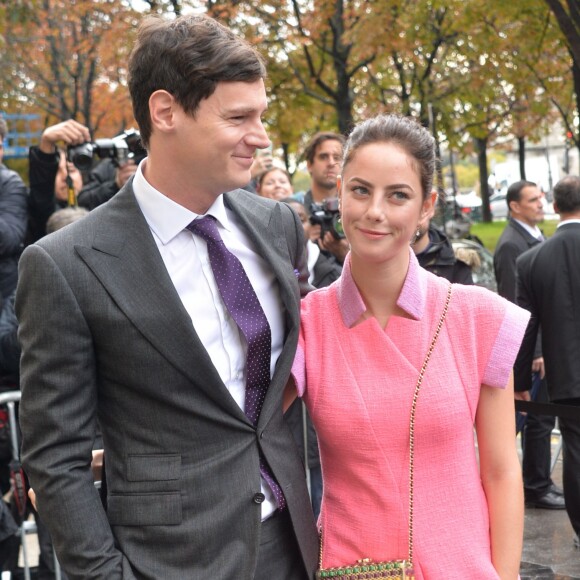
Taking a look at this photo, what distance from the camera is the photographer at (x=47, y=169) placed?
15.7ft

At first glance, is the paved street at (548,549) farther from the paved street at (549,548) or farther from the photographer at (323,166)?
the photographer at (323,166)

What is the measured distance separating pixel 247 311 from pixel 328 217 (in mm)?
3306

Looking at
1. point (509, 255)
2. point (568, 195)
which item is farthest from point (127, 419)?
point (509, 255)

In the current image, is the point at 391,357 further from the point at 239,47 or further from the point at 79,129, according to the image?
the point at 79,129

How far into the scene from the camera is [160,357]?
2340 mm

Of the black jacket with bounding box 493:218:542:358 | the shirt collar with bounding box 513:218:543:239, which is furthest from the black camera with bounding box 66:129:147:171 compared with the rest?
the shirt collar with bounding box 513:218:543:239

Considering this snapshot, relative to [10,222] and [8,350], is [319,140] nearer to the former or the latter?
[10,222]

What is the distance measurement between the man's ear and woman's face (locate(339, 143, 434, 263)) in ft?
1.72

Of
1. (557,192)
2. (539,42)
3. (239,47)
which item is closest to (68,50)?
(539,42)

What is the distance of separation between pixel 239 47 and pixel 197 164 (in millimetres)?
309

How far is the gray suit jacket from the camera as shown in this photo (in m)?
2.30

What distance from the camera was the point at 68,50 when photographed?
59.0 ft

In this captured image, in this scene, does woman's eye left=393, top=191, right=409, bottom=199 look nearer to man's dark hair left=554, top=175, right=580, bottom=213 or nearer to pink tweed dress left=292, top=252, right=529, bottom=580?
pink tweed dress left=292, top=252, right=529, bottom=580

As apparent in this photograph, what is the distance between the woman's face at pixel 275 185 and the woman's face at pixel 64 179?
5.46 ft
